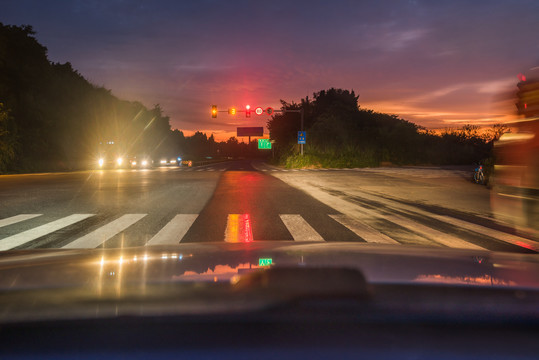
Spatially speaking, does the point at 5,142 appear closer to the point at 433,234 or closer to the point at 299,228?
the point at 299,228

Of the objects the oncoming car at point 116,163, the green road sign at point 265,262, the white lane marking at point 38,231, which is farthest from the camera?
the oncoming car at point 116,163

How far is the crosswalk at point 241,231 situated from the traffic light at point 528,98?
2.25m

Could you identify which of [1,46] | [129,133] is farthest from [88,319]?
[129,133]

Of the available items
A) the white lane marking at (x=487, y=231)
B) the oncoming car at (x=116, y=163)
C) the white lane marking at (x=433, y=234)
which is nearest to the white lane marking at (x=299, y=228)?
the white lane marking at (x=433, y=234)

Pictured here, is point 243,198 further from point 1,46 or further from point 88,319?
point 1,46

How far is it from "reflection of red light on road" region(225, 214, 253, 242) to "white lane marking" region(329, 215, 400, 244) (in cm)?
201

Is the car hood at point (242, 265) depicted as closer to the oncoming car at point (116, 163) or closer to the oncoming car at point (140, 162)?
the oncoming car at point (116, 163)

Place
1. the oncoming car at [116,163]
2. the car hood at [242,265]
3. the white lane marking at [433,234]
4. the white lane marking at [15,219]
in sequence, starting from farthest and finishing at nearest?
the oncoming car at [116,163] → the white lane marking at [15,219] → the white lane marking at [433,234] → the car hood at [242,265]

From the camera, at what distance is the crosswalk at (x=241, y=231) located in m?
6.86

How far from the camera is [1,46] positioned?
35.6 metres

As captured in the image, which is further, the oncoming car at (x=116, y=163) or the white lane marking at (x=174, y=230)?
the oncoming car at (x=116, y=163)

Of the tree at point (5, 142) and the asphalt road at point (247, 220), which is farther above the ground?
the tree at point (5, 142)

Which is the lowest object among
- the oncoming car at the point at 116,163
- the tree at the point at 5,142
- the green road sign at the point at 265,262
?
the oncoming car at the point at 116,163

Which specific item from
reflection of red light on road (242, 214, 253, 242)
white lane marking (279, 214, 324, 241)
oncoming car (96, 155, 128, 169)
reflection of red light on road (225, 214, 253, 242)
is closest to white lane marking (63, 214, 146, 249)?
reflection of red light on road (225, 214, 253, 242)
